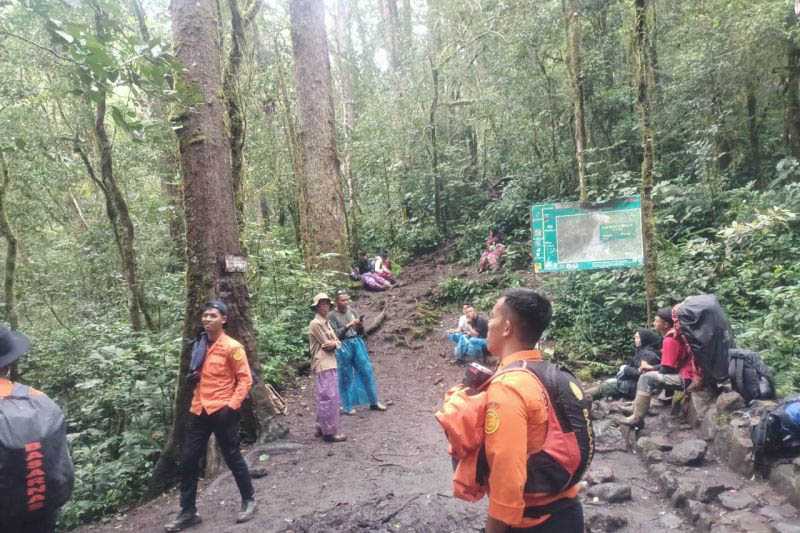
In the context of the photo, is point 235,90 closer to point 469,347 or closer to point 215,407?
point 215,407

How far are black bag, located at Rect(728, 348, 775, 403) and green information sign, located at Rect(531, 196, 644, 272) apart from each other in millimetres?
2649

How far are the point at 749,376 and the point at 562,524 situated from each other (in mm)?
4048

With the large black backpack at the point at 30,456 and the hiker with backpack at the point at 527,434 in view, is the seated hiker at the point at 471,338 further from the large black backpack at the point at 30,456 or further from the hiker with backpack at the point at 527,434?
the large black backpack at the point at 30,456

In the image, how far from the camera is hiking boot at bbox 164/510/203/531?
14.1 ft

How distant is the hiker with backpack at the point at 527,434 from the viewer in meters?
1.88

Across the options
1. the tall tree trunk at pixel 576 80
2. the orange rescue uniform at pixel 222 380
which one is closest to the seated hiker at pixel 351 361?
the orange rescue uniform at pixel 222 380

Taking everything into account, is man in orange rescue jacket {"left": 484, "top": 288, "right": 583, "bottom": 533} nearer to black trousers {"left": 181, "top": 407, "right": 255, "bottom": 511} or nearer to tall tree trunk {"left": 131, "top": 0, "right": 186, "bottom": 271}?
black trousers {"left": 181, "top": 407, "right": 255, "bottom": 511}

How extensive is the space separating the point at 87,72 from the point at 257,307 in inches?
273

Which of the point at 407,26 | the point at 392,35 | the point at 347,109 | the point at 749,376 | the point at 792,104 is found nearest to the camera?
the point at 749,376

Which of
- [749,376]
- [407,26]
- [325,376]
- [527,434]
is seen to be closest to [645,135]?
[749,376]

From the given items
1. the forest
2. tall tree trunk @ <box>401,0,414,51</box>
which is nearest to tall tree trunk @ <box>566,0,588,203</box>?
the forest

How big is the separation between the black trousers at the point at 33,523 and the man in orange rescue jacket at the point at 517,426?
6.28 feet

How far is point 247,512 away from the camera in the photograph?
4.32m

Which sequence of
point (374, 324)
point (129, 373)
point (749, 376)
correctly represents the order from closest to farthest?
point (749, 376) → point (129, 373) → point (374, 324)
